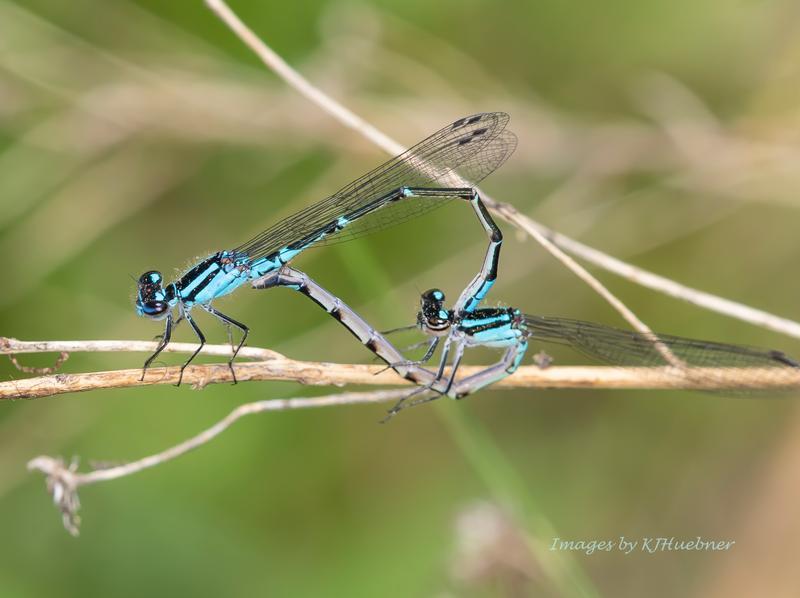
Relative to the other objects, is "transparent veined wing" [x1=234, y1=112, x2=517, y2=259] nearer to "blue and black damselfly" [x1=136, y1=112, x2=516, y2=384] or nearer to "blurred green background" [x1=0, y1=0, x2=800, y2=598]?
"blue and black damselfly" [x1=136, y1=112, x2=516, y2=384]

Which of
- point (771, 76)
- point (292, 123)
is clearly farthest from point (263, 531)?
point (771, 76)

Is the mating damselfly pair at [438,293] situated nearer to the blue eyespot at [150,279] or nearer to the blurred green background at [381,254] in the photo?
the blue eyespot at [150,279]

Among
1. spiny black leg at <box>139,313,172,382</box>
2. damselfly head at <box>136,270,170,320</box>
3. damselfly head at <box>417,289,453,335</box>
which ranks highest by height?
damselfly head at <box>136,270,170,320</box>

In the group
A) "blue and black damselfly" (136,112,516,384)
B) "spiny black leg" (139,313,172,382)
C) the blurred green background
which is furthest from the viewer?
the blurred green background

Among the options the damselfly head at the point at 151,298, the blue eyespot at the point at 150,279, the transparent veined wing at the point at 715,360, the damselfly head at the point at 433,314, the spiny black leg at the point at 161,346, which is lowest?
the transparent veined wing at the point at 715,360

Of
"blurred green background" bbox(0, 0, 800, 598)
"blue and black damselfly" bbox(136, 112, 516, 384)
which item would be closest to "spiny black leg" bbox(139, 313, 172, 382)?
"blue and black damselfly" bbox(136, 112, 516, 384)

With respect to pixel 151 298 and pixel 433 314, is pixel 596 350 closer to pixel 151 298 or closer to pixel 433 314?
pixel 433 314

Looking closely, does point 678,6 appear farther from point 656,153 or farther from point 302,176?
point 302,176

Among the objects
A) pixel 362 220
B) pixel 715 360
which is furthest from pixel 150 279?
pixel 715 360

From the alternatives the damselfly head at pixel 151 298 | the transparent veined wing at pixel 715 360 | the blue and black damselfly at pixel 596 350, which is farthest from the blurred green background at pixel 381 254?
the transparent veined wing at pixel 715 360
